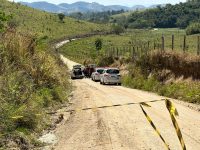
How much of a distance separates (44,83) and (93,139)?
9415mm

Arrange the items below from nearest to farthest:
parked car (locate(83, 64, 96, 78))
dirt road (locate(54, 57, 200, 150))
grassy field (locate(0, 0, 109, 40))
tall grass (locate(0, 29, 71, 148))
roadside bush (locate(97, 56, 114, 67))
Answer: dirt road (locate(54, 57, 200, 150)) < tall grass (locate(0, 29, 71, 148)) < parked car (locate(83, 64, 96, 78)) < roadside bush (locate(97, 56, 114, 67)) < grassy field (locate(0, 0, 109, 40))

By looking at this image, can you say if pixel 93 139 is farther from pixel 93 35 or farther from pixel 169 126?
pixel 93 35

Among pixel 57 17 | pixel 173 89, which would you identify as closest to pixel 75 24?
pixel 57 17

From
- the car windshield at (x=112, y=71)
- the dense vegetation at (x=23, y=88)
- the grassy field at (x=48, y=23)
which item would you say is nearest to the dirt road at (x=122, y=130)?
the dense vegetation at (x=23, y=88)

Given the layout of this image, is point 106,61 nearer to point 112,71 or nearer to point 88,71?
point 88,71

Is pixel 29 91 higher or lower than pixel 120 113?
higher

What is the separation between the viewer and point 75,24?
178500 mm

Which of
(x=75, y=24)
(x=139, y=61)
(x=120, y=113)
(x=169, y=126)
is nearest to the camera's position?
(x=169, y=126)

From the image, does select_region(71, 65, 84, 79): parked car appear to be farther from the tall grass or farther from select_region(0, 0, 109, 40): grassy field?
select_region(0, 0, 109, 40): grassy field

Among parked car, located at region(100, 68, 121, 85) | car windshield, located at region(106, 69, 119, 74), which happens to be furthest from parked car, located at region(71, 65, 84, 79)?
parked car, located at region(100, 68, 121, 85)

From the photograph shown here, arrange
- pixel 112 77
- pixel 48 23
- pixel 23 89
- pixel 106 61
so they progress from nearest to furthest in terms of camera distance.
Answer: pixel 23 89
pixel 112 77
pixel 106 61
pixel 48 23

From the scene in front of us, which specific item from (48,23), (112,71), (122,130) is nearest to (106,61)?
(112,71)

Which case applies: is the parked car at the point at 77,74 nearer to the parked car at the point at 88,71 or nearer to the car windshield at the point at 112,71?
the parked car at the point at 88,71

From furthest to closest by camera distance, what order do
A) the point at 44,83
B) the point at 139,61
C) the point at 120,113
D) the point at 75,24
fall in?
the point at 75,24 < the point at 139,61 < the point at 44,83 < the point at 120,113
